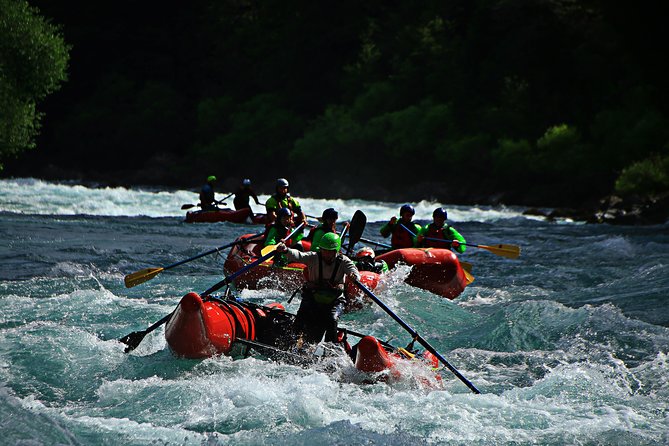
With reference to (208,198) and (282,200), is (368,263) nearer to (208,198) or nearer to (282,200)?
(282,200)

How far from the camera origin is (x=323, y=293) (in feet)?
27.7

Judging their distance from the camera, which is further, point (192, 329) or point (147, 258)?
point (147, 258)

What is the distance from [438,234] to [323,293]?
5.67 meters

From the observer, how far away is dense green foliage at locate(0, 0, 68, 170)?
17.9m

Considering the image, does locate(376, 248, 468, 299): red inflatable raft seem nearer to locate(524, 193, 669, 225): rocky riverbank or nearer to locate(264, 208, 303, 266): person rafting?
locate(264, 208, 303, 266): person rafting

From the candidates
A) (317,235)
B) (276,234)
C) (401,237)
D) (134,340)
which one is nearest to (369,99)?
(401,237)

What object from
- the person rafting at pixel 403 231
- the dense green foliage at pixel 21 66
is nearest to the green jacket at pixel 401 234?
the person rafting at pixel 403 231

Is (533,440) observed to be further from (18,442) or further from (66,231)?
(66,231)

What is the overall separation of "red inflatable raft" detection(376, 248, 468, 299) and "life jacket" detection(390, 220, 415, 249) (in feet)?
2.89

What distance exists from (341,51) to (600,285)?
134ft

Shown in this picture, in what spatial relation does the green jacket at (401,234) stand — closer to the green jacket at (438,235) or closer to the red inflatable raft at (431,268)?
the green jacket at (438,235)

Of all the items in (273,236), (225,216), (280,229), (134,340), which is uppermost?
(280,229)

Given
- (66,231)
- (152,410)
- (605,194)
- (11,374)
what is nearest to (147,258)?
(66,231)

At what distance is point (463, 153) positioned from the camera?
38125 mm
